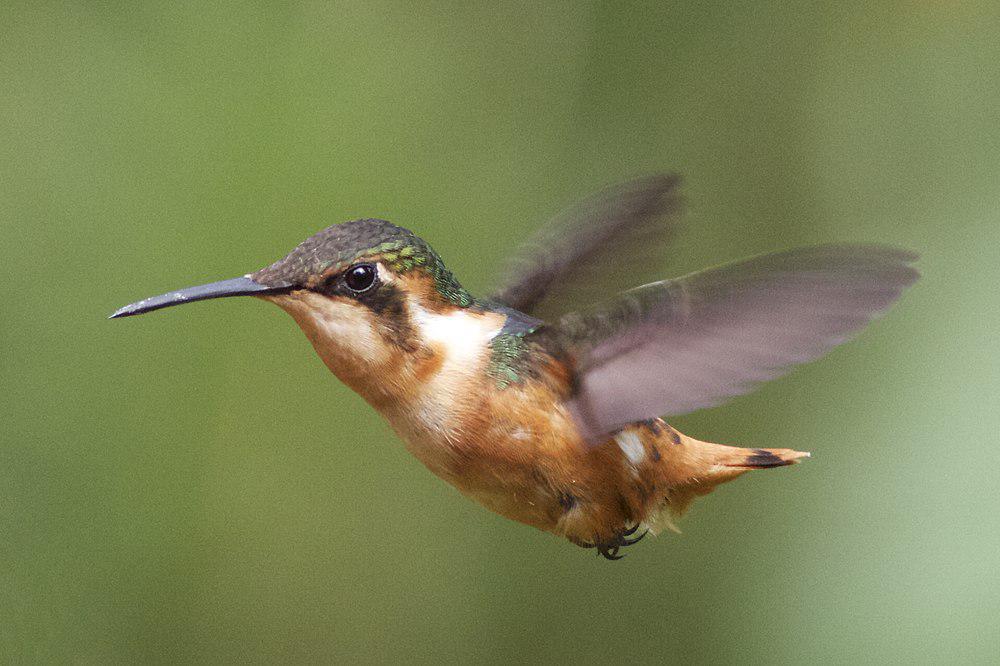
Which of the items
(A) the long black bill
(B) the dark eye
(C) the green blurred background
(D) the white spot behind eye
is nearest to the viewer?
(A) the long black bill

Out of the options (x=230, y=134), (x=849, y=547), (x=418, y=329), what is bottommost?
(x=849, y=547)

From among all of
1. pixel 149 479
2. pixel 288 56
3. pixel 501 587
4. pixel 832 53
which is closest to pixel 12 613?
pixel 149 479

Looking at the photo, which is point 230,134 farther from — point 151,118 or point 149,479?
point 149,479

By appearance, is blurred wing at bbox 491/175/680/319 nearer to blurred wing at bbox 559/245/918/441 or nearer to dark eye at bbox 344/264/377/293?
blurred wing at bbox 559/245/918/441

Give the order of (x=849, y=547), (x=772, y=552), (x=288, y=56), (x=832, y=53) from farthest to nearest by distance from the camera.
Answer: (x=832, y=53)
(x=288, y=56)
(x=772, y=552)
(x=849, y=547)

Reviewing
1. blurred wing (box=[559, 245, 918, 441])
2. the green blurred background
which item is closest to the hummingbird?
blurred wing (box=[559, 245, 918, 441])

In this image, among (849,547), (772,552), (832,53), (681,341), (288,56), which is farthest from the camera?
(832,53)

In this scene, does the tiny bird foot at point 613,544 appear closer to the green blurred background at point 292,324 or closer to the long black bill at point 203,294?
the long black bill at point 203,294

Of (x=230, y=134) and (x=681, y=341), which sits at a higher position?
(x=230, y=134)
